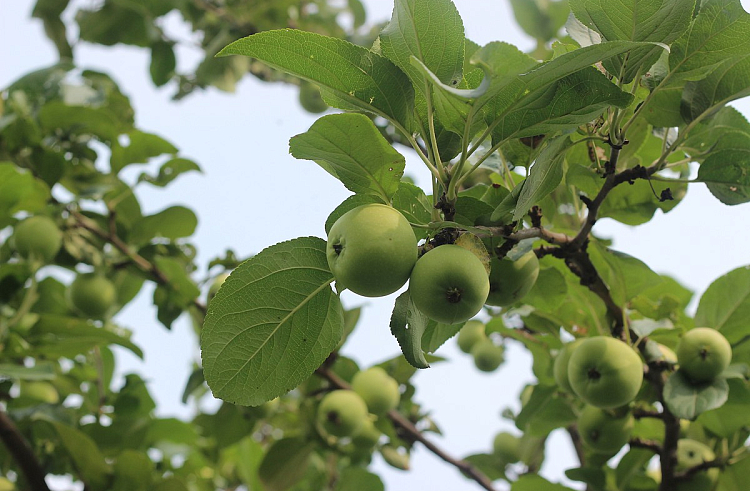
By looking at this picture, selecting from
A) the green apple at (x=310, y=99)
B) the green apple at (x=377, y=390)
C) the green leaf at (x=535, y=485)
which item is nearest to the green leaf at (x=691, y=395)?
the green leaf at (x=535, y=485)

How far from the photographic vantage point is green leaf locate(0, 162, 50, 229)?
229 centimetres

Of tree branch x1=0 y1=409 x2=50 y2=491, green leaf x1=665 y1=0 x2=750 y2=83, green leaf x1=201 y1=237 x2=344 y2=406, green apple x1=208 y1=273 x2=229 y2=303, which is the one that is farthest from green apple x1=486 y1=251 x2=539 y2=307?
tree branch x1=0 y1=409 x2=50 y2=491

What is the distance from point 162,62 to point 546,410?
3122mm

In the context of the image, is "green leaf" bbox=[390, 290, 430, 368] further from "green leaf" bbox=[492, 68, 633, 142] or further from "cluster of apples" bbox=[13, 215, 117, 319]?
"cluster of apples" bbox=[13, 215, 117, 319]

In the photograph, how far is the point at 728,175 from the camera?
4.32ft

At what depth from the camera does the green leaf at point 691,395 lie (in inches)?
57.1

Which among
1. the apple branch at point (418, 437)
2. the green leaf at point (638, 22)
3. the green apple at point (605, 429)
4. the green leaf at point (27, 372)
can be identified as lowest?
the green leaf at point (27, 372)

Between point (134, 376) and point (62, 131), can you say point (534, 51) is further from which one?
point (134, 376)

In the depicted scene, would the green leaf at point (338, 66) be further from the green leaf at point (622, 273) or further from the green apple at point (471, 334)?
the green apple at point (471, 334)

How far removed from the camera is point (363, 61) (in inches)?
42.7

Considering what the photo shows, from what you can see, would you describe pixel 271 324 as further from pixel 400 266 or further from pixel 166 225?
pixel 166 225

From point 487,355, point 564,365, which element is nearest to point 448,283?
point 564,365

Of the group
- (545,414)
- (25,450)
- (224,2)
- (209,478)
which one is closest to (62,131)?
(25,450)

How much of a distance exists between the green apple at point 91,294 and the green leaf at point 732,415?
215 cm
